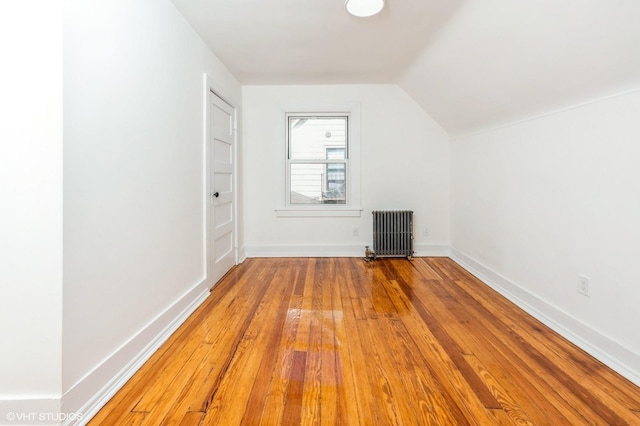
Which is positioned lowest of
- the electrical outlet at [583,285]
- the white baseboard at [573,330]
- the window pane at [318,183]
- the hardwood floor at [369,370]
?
the hardwood floor at [369,370]

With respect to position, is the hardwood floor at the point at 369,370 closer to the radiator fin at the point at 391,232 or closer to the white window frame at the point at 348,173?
the radiator fin at the point at 391,232

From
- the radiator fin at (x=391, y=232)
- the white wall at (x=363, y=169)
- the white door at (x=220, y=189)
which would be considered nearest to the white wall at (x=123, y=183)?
the white door at (x=220, y=189)

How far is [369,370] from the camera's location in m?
1.65

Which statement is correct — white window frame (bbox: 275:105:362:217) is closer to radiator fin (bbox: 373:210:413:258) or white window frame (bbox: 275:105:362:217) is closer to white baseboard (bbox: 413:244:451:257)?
radiator fin (bbox: 373:210:413:258)

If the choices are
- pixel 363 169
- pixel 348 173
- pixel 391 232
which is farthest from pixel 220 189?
pixel 391 232

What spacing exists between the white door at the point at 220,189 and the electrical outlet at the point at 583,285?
2.85m

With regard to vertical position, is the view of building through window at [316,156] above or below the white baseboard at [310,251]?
above

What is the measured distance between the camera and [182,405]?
55.1 inches

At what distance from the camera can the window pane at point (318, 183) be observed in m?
4.23

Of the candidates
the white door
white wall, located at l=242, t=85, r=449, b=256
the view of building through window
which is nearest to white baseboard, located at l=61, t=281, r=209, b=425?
the white door

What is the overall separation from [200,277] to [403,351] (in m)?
1.80

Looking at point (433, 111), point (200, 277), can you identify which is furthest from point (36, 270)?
point (433, 111)

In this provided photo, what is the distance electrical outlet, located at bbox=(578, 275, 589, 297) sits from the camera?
6.27 feet

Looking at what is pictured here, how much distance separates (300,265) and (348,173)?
1411 millimetres
